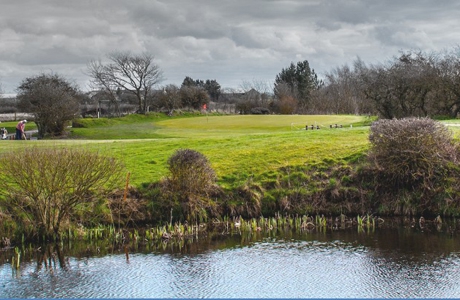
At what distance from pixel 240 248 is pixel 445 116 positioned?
34.3 m

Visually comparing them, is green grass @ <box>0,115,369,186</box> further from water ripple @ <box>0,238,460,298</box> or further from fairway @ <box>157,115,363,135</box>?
fairway @ <box>157,115,363,135</box>

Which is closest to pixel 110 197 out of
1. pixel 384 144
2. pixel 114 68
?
pixel 384 144

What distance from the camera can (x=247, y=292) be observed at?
14.9 m

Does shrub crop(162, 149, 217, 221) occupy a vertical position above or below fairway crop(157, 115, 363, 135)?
below

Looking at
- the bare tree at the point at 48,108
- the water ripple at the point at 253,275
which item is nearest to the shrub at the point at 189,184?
the water ripple at the point at 253,275

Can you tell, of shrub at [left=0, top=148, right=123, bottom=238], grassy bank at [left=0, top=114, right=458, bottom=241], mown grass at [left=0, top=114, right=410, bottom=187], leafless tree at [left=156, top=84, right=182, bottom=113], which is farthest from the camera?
leafless tree at [left=156, top=84, right=182, bottom=113]

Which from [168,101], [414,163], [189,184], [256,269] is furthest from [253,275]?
A: [168,101]

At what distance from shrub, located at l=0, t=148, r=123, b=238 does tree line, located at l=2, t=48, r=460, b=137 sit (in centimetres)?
3178

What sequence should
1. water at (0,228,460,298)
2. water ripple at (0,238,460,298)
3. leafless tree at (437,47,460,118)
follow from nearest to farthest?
water ripple at (0,238,460,298)
water at (0,228,460,298)
leafless tree at (437,47,460,118)

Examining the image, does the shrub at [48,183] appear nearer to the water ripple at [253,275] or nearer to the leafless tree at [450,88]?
the water ripple at [253,275]

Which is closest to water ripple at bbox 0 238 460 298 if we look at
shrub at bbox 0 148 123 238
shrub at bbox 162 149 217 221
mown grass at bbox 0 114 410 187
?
shrub at bbox 0 148 123 238

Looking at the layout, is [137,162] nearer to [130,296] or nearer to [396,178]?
[396,178]

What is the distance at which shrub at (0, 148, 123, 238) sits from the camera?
66.3 feet

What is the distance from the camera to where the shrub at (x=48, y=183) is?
2020 cm
